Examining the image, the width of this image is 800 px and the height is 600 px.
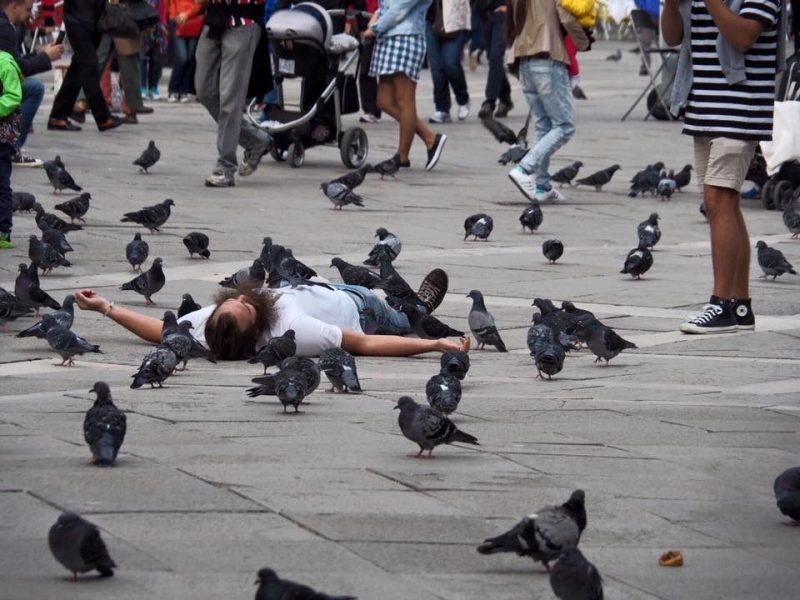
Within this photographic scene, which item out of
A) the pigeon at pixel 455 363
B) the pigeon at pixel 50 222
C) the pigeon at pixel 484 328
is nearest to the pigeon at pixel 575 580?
the pigeon at pixel 455 363

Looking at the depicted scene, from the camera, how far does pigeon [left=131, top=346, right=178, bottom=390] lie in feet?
23.6

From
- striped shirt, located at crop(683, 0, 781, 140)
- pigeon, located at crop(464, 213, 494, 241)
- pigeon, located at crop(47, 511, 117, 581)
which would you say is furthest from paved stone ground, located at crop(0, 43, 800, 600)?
striped shirt, located at crop(683, 0, 781, 140)

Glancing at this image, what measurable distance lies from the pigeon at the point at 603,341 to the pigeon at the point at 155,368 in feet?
6.64

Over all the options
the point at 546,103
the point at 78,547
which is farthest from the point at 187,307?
the point at 546,103

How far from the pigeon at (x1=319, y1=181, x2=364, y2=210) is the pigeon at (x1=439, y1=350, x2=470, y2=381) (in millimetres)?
6306

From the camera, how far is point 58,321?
8172 millimetres

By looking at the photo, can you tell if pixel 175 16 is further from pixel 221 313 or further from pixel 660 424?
pixel 660 424

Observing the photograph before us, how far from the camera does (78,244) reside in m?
11.5

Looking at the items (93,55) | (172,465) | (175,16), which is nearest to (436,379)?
(172,465)

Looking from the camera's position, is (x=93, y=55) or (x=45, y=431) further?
(x=93, y=55)

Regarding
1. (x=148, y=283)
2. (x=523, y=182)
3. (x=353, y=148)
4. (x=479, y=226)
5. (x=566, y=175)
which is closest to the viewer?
(x=148, y=283)

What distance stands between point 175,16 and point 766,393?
1358 cm

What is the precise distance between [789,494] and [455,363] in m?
2.30

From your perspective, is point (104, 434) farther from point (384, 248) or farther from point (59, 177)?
point (59, 177)
